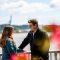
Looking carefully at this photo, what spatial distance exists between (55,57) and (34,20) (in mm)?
2778

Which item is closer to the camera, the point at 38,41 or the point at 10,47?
the point at 38,41

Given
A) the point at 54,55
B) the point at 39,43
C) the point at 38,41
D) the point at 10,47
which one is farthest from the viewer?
the point at 54,55

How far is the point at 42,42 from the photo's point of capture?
3115mm

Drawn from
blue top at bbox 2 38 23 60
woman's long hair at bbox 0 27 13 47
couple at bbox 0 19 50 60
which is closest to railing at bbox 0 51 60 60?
couple at bbox 0 19 50 60

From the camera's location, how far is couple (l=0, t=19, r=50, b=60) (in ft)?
10.6

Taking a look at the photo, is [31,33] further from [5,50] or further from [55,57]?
[55,57]

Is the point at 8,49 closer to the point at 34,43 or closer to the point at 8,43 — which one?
the point at 8,43

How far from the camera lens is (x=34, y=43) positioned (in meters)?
3.30

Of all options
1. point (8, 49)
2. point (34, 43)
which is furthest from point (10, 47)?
point (34, 43)

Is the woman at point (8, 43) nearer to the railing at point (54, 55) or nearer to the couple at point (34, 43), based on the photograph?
the couple at point (34, 43)

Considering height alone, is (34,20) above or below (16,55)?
above

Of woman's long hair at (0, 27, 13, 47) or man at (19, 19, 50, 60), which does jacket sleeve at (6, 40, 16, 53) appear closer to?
woman's long hair at (0, 27, 13, 47)

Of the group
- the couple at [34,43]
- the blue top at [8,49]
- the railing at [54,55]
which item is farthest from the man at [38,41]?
the railing at [54,55]

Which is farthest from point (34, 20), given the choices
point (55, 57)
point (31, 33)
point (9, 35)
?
point (55, 57)
